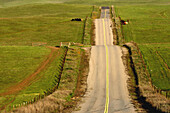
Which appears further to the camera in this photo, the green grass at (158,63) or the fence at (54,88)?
the green grass at (158,63)

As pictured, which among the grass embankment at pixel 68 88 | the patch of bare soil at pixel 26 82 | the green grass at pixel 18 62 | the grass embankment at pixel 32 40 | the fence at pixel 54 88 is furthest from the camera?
the green grass at pixel 18 62

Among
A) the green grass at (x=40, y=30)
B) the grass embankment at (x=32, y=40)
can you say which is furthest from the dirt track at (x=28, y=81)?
the green grass at (x=40, y=30)

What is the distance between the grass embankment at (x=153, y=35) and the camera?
2110 inches

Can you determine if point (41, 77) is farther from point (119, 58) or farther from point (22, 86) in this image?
point (119, 58)

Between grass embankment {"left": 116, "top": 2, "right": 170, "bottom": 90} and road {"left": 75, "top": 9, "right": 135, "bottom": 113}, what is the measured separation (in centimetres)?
→ 774

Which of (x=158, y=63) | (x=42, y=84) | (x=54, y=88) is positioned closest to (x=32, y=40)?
(x=42, y=84)

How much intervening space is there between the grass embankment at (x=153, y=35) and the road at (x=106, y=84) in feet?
25.4

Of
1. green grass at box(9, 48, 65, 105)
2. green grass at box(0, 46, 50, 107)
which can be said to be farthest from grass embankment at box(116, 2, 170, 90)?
green grass at box(0, 46, 50, 107)

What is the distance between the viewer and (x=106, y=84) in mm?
47750

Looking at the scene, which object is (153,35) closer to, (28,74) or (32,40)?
(32,40)

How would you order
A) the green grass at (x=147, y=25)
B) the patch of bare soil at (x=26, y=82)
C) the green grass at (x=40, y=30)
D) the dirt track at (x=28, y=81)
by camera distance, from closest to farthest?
the patch of bare soil at (x=26, y=82), the dirt track at (x=28, y=81), the green grass at (x=40, y=30), the green grass at (x=147, y=25)

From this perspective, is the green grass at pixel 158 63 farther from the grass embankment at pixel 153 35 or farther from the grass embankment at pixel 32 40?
the grass embankment at pixel 32 40

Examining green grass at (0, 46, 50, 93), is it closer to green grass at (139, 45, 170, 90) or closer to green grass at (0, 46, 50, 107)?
green grass at (0, 46, 50, 107)

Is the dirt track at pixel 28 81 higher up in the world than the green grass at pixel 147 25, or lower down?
lower down
